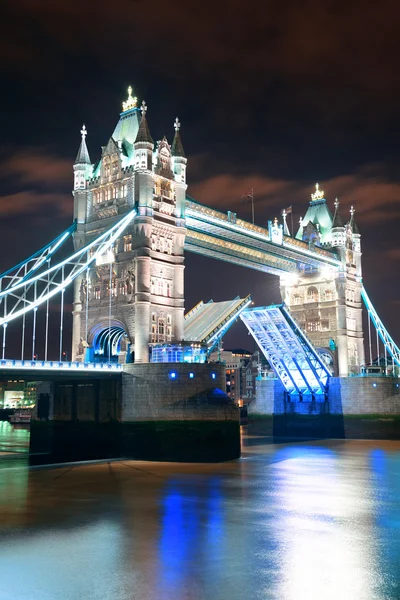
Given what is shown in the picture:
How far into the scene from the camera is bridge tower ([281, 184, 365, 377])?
2485 inches

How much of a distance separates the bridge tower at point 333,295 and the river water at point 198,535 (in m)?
33.0

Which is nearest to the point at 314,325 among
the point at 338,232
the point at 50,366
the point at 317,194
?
the point at 338,232

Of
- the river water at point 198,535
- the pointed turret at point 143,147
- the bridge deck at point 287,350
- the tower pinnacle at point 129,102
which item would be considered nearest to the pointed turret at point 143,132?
the pointed turret at point 143,147

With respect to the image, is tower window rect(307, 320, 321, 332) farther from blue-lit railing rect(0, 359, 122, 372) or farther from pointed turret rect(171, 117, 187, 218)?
blue-lit railing rect(0, 359, 122, 372)

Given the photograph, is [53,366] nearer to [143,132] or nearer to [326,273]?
[143,132]

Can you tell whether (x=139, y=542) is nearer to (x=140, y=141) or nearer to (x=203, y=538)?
(x=203, y=538)

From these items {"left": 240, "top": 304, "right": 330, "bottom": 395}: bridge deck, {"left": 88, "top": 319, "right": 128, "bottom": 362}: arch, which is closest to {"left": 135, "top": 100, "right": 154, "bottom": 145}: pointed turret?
{"left": 88, "top": 319, "right": 128, "bottom": 362}: arch

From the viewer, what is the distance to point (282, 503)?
21.9 m

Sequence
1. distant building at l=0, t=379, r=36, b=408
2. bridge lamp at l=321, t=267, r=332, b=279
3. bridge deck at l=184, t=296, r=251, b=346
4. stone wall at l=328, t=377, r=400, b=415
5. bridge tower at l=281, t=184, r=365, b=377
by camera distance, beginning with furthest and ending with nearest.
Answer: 1. distant building at l=0, t=379, r=36, b=408
2. bridge lamp at l=321, t=267, r=332, b=279
3. bridge tower at l=281, t=184, r=365, b=377
4. stone wall at l=328, t=377, r=400, b=415
5. bridge deck at l=184, t=296, r=251, b=346

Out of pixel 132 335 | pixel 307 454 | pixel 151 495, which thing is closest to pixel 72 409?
pixel 132 335

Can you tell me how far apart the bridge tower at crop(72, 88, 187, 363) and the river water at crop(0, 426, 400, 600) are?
1328 cm

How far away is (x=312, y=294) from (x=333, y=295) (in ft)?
7.55

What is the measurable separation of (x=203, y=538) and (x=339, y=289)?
165 feet

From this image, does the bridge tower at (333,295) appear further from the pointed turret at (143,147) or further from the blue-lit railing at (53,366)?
the blue-lit railing at (53,366)
